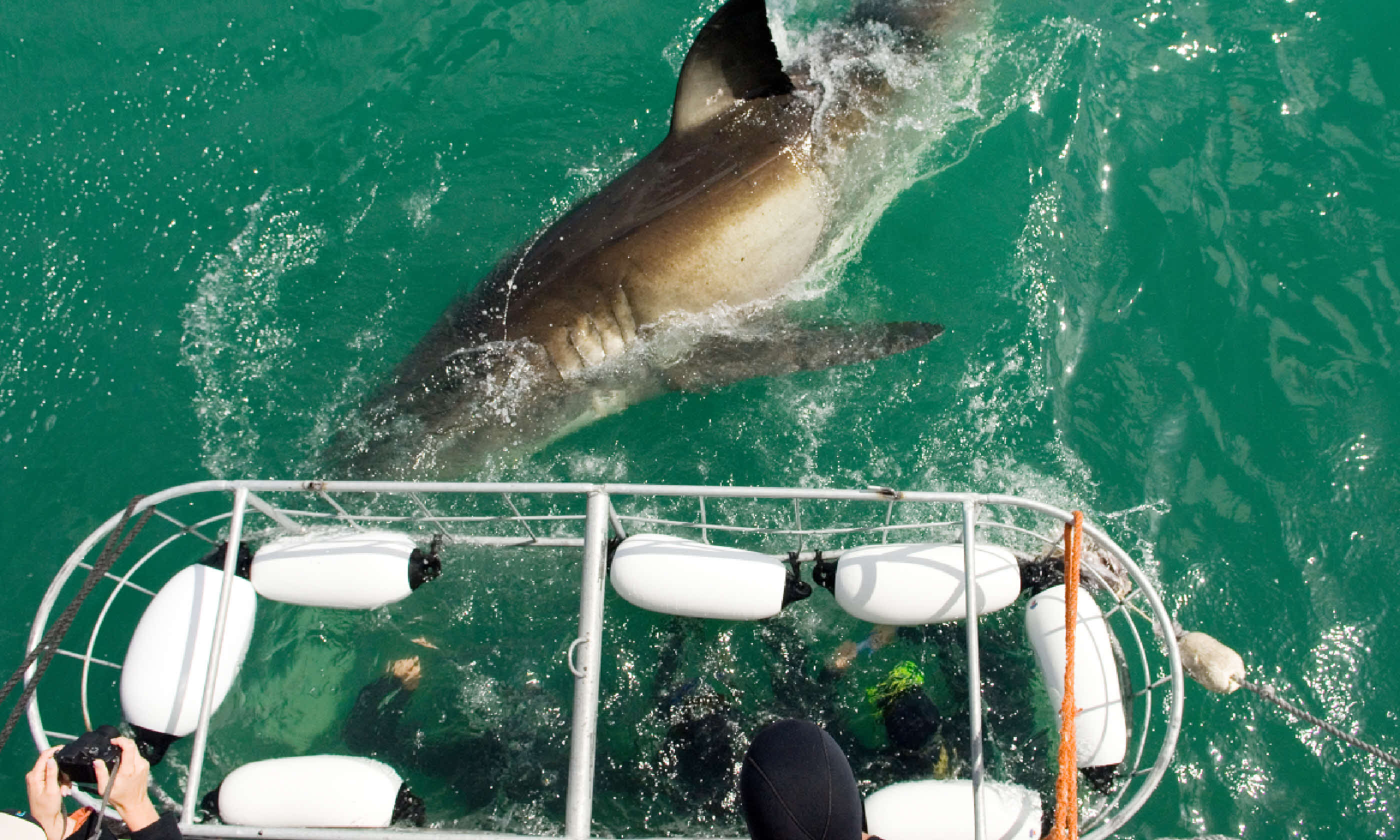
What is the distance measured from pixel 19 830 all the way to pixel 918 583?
3846 millimetres

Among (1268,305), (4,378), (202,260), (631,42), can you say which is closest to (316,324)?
(202,260)

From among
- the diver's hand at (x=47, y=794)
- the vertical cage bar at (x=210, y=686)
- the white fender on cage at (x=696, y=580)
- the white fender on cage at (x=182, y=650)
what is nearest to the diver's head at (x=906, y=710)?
the white fender on cage at (x=696, y=580)

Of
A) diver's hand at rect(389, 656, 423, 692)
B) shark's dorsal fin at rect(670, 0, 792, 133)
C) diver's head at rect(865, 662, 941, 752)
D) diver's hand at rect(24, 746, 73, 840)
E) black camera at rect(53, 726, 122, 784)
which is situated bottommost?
diver's hand at rect(24, 746, 73, 840)

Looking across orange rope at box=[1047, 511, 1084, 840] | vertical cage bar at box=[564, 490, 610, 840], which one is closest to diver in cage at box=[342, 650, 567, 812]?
vertical cage bar at box=[564, 490, 610, 840]

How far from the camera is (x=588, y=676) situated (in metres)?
3.63

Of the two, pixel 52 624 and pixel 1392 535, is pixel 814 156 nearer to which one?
pixel 1392 535

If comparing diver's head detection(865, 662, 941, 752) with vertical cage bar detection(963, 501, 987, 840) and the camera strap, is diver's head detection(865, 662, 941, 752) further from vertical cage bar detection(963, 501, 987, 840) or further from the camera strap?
the camera strap

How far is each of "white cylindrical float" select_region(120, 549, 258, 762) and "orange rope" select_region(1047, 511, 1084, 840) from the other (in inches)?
147

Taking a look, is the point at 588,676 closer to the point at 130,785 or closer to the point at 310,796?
the point at 310,796

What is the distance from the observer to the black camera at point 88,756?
3264mm

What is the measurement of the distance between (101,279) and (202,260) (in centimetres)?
78

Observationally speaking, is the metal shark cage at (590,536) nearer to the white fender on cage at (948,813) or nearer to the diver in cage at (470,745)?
the white fender on cage at (948,813)

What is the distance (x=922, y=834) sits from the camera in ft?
12.5

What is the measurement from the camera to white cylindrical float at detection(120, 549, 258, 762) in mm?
4070
